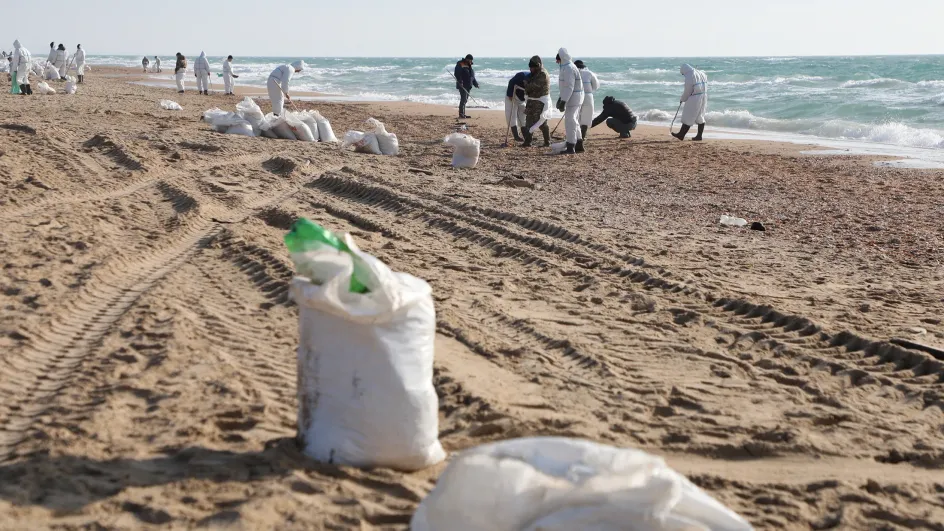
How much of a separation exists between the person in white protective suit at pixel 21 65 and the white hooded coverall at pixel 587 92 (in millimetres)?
14118

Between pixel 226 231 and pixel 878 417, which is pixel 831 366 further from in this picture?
pixel 226 231

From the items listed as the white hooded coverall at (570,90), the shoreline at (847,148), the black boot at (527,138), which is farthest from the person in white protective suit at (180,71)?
the white hooded coverall at (570,90)

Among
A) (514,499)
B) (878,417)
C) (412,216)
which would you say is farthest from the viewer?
(412,216)

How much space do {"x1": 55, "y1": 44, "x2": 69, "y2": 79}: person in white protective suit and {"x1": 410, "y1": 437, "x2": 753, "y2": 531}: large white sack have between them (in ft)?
103

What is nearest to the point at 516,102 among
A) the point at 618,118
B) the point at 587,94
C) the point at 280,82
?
the point at 587,94

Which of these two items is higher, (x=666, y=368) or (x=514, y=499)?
(x=514, y=499)

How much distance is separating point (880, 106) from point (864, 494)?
22.2 meters

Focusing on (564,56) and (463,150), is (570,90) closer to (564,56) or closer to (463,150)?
(564,56)

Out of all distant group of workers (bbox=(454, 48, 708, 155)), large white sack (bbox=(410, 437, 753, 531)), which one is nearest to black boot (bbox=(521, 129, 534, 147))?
distant group of workers (bbox=(454, 48, 708, 155))

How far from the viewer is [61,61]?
30891 millimetres

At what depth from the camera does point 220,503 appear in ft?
8.91

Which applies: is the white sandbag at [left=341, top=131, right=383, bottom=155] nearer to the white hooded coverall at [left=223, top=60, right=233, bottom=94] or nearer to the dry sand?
the dry sand

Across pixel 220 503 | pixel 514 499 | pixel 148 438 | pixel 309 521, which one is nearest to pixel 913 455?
pixel 514 499

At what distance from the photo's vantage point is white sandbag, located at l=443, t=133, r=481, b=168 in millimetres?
11195
